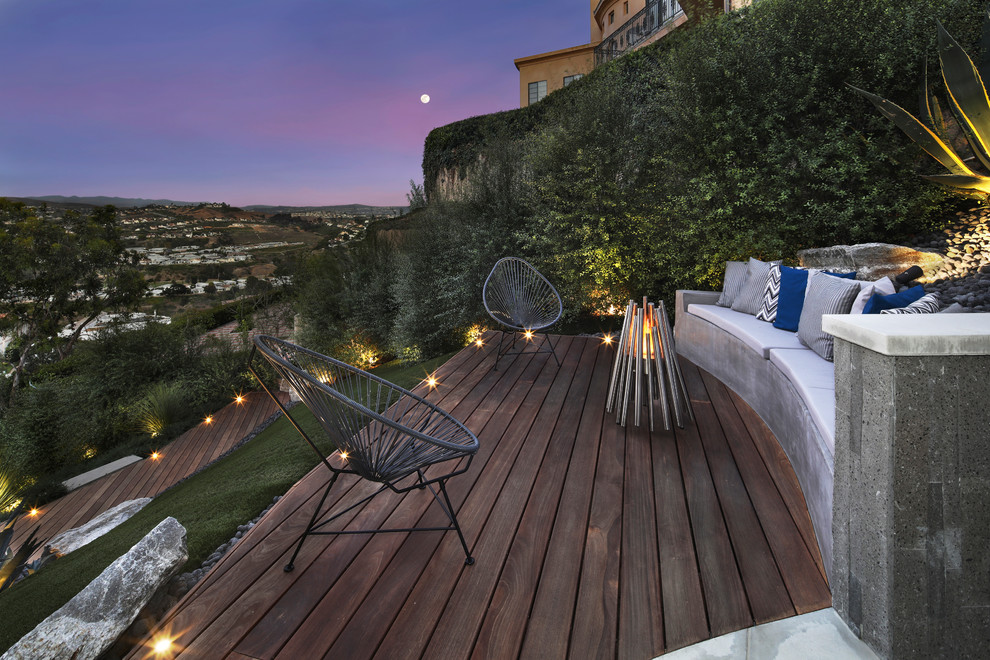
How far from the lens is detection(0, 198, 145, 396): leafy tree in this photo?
31.2ft

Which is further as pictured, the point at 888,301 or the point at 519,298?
the point at 519,298

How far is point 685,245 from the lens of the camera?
4.94m

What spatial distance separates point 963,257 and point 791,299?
1581 mm

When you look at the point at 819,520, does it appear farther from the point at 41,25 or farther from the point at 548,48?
the point at 41,25

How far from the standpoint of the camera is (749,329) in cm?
314

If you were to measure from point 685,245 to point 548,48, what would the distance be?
13.5m

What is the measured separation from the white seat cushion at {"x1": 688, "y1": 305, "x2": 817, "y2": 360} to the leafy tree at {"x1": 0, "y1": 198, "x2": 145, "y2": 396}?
1305cm

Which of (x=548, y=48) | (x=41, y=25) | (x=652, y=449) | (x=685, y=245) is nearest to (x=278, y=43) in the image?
(x=548, y=48)

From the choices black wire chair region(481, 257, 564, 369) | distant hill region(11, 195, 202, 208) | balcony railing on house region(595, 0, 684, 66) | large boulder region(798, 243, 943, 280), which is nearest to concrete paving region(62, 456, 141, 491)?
black wire chair region(481, 257, 564, 369)

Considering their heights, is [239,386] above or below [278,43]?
below

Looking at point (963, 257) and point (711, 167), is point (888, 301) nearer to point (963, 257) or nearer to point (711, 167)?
point (963, 257)

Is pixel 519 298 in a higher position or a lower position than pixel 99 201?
lower

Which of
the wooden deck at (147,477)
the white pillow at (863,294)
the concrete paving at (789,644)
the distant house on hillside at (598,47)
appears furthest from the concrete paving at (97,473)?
the distant house on hillside at (598,47)

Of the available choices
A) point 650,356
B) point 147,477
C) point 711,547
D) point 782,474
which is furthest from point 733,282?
point 147,477
